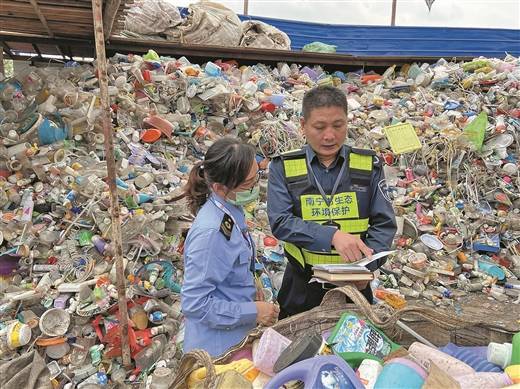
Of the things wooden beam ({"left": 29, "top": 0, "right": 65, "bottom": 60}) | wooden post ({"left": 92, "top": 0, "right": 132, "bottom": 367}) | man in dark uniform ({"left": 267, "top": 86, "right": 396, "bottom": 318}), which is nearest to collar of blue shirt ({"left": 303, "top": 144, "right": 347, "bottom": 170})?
man in dark uniform ({"left": 267, "top": 86, "right": 396, "bottom": 318})

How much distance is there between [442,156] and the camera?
6.09 meters

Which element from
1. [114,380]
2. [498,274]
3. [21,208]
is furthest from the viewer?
[498,274]

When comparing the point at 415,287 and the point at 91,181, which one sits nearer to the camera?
the point at 91,181

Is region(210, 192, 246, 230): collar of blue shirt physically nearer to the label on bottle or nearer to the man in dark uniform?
the man in dark uniform

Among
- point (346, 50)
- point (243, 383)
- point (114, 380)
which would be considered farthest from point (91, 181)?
point (346, 50)

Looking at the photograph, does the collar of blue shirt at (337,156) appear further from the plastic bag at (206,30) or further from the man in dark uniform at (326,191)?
the plastic bag at (206,30)

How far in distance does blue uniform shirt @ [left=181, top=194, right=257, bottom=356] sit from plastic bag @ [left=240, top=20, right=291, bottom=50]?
722 cm

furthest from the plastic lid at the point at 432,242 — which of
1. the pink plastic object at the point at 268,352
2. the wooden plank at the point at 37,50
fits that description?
the wooden plank at the point at 37,50

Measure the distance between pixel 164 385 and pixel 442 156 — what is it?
4.82 m

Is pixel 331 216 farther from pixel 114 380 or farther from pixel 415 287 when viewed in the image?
pixel 415 287

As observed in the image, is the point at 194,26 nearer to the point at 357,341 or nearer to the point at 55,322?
the point at 55,322

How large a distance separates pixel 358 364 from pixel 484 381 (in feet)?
1.00

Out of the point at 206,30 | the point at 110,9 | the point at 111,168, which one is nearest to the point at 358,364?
the point at 111,168

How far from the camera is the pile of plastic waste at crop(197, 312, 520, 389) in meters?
1.03
